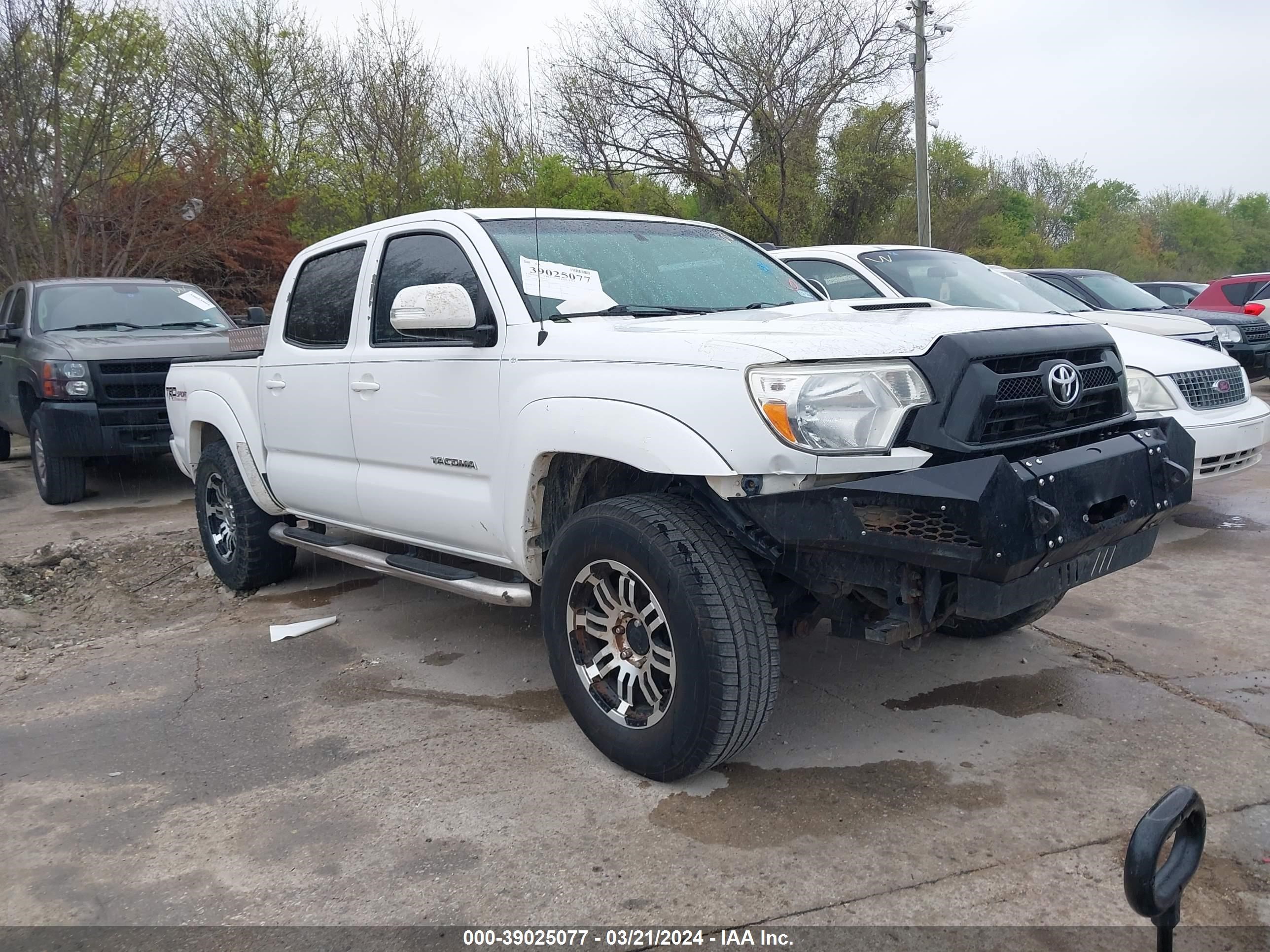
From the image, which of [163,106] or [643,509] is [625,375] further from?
[163,106]

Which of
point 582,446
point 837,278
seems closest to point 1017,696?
point 582,446

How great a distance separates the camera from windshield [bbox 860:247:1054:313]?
7.06m

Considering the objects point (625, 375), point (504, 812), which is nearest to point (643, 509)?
point (625, 375)

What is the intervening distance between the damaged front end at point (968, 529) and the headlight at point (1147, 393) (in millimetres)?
2914

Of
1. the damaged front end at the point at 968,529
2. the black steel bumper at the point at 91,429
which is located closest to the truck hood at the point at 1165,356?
the damaged front end at the point at 968,529

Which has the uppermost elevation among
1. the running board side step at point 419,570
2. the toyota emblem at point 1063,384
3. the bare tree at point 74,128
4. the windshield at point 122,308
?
the bare tree at point 74,128

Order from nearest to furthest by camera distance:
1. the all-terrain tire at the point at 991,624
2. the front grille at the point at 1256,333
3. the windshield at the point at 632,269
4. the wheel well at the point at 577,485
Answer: the wheel well at the point at 577,485
the windshield at the point at 632,269
the all-terrain tire at the point at 991,624
the front grille at the point at 1256,333

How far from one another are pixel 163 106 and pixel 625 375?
14525mm

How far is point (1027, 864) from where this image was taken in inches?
109

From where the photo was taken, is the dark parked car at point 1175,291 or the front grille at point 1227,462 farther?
the dark parked car at point 1175,291

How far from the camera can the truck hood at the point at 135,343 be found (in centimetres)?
851

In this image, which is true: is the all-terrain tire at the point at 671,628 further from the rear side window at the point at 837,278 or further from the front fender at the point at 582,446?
the rear side window at the point at 837,278

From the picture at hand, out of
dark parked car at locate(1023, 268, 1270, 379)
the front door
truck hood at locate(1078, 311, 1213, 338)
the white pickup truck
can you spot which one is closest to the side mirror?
the white pickup truck

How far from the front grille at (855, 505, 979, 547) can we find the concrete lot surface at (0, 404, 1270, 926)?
0.87 meters
